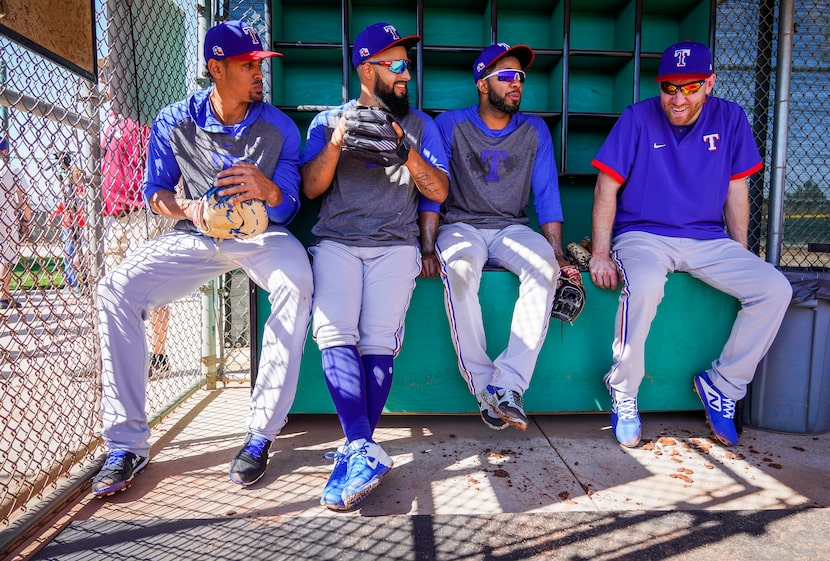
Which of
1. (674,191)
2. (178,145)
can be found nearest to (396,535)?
(178,145)

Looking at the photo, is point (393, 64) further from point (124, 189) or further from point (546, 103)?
point (546, 103)

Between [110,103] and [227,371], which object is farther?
[227,371]

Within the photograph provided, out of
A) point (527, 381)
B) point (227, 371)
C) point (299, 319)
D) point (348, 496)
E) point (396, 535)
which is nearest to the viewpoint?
point (396, 535)

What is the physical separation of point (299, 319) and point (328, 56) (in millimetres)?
2005

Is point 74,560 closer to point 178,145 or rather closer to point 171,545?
point 171,545

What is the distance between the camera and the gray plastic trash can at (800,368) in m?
2.49

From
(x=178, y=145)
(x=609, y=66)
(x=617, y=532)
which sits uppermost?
(x=609, y=66)

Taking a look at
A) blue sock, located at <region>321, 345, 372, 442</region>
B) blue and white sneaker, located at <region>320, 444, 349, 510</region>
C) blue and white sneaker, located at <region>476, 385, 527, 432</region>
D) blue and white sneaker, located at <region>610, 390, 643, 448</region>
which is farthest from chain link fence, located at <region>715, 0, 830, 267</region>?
blue and white sneaker, located at <region>320, 444, 349, 510</region>

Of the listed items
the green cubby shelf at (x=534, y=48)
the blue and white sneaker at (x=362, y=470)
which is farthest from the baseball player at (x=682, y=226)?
the blue and white sneaker at (x=362, y=470)

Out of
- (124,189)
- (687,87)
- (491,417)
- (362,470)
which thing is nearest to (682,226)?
(687,87)

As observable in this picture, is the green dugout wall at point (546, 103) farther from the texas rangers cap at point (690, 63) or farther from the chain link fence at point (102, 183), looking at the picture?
→ the texas rangers cap at point (690, 63)

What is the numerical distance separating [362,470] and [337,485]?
94 millimetres

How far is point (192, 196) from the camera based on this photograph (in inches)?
93.7

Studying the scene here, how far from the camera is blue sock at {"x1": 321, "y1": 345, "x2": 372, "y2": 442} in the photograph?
1972mm
